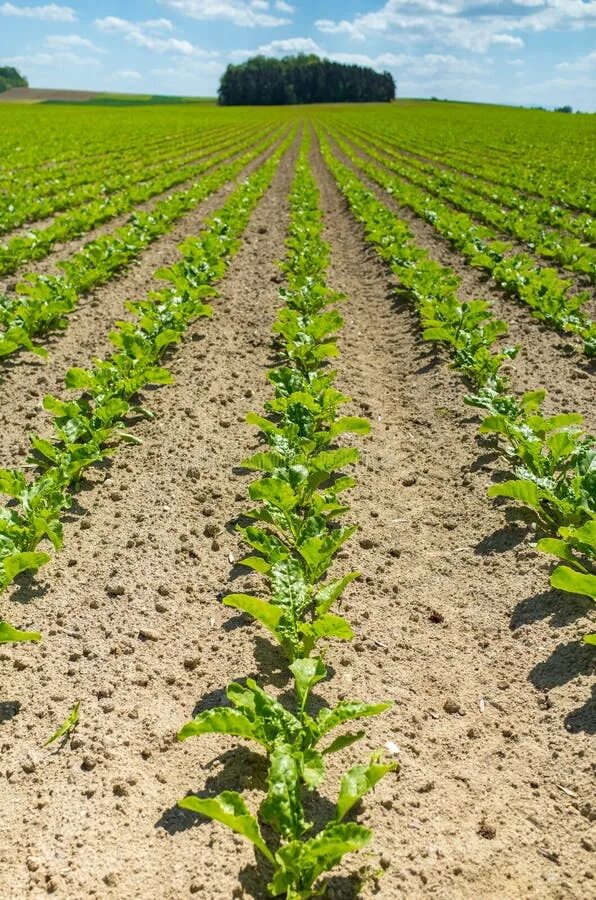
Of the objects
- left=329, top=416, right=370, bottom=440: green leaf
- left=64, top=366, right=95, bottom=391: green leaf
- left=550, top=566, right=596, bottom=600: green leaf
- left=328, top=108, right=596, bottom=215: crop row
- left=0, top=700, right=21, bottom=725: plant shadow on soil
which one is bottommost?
left=0, top=700, right=21, bottom=725: plant shadow on soil

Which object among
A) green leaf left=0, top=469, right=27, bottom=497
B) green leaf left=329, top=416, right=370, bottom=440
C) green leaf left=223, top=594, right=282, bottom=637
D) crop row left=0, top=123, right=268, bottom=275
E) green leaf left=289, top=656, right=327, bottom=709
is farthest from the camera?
crop row left=0, top=123, right=268, bottom=275

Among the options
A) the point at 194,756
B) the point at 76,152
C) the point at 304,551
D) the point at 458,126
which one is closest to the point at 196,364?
the point at 304,551

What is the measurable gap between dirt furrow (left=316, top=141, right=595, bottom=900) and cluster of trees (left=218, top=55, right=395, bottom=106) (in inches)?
5167

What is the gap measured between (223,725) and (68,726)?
815mm

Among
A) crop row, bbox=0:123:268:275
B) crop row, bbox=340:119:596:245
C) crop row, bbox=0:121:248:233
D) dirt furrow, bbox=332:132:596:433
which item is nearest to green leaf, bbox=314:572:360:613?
dirt furrow, bbox=332:132:596:433

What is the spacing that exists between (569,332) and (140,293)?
5639 millimetres

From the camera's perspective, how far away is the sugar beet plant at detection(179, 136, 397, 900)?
2.49m

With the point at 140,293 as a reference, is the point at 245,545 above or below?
below

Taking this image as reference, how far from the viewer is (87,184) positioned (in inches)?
797

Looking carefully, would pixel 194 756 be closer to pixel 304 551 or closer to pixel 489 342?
pixel 304 551

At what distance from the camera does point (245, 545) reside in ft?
15.4

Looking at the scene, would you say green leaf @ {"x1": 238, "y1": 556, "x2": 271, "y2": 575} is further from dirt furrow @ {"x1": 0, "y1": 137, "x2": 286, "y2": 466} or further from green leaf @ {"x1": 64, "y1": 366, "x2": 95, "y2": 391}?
green leaf @ {"x1": 64, "y1": 366, "x2": 95, "y2": 391}

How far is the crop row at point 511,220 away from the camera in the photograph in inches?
454

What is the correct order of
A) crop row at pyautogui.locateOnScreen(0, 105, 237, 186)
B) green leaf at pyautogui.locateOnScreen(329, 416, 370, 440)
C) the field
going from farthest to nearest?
crop row at pyautogui.locateOnScreen(0, 105, 237, 186), green leaf at pyautogui.locateOnScreen(329, 416, 370, 440), the field
